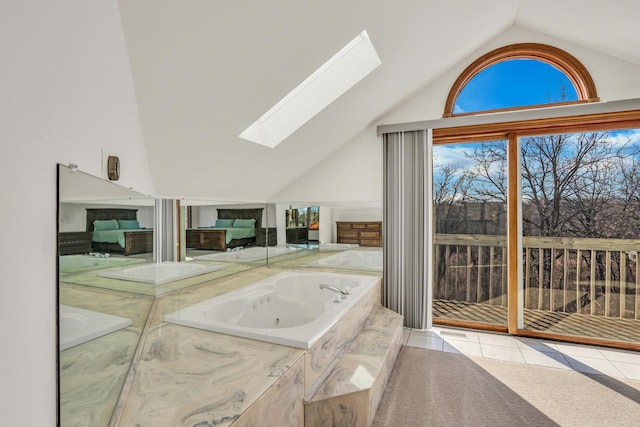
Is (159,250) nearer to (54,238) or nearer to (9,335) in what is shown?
(54,238)

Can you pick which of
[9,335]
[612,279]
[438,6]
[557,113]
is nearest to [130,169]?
[9,335]

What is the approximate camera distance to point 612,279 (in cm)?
304

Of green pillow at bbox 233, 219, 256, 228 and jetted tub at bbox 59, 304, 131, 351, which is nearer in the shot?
jetted tub at bbox 59, 304, 131, 351

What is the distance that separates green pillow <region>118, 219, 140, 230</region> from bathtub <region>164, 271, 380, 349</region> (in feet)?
2.01

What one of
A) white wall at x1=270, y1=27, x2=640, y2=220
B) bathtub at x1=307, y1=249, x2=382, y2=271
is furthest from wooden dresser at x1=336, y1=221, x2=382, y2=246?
white wall at x1=270, y1=27, x2=640, y2=220

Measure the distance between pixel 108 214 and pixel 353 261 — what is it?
2858mm

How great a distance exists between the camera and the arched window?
3.02 m

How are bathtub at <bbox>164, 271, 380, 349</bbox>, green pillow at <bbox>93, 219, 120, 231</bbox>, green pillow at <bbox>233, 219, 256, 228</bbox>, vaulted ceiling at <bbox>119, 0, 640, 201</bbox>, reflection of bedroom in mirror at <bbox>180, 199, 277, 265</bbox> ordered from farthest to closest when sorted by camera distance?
green pillow at <bbox>233, 219, 256, 228</bbox>, reflection of bedroom in mirror at <bbox>180, 199, 277, 265</bbox>, bathtub at <bbox>164, 271, 380, 349</bbox>, vaulted ceiling at <bbox>119, 0, 640, 201</bbox>, green pillow at <bbox>93, 219, 120, 231</bbox>

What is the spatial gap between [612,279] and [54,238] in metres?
4.02

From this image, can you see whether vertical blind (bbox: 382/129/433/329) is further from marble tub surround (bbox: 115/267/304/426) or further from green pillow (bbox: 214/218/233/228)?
marble tub surround (bbox: 115/267/304/426)

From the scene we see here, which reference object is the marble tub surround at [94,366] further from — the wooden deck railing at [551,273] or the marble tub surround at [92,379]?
the wooden deck railing at [551,273]

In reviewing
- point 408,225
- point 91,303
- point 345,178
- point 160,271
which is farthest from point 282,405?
point 345,178

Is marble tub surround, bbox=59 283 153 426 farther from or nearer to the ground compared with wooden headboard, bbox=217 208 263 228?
nearer to the ground

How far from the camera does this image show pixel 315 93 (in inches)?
106
